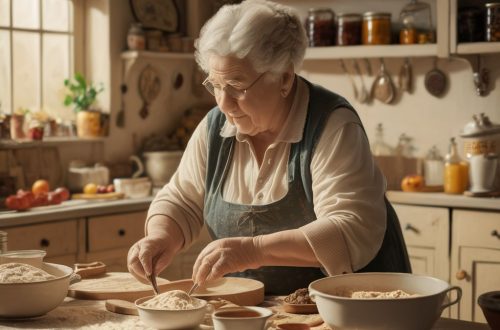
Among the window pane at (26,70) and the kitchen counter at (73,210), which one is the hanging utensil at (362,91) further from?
the window pane at (26,70)

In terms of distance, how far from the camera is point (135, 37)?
4.32 metres

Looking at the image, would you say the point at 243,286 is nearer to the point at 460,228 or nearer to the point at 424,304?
the point at 424,304

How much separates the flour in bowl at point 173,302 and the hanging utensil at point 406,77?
2810 mm

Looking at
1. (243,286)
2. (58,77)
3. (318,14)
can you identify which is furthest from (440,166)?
(243,286)

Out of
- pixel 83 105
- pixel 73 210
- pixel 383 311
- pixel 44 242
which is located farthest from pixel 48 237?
pixel 383 311

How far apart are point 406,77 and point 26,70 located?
74.4 inches

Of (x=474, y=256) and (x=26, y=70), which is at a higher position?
(x=26, y=70)

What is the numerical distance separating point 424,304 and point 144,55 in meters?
3.10

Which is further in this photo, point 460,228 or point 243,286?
point 460,228

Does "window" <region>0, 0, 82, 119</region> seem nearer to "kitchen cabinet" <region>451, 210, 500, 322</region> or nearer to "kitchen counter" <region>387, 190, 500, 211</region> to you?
"kitchen counter" <region>387, 190, 500, 211</region>

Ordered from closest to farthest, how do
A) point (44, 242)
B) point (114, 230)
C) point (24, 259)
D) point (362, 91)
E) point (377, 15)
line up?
point (24, 259) < point (44, 242) < point (114, 230) < point (377, 15) < point (362, 91)

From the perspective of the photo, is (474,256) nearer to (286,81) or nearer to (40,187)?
(286,81)

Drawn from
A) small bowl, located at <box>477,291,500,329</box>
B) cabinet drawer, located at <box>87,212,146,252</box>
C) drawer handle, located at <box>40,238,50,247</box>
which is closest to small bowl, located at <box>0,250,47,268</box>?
small bowl, located at <box>477,291,500,329</box>

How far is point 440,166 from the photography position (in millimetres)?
4160
